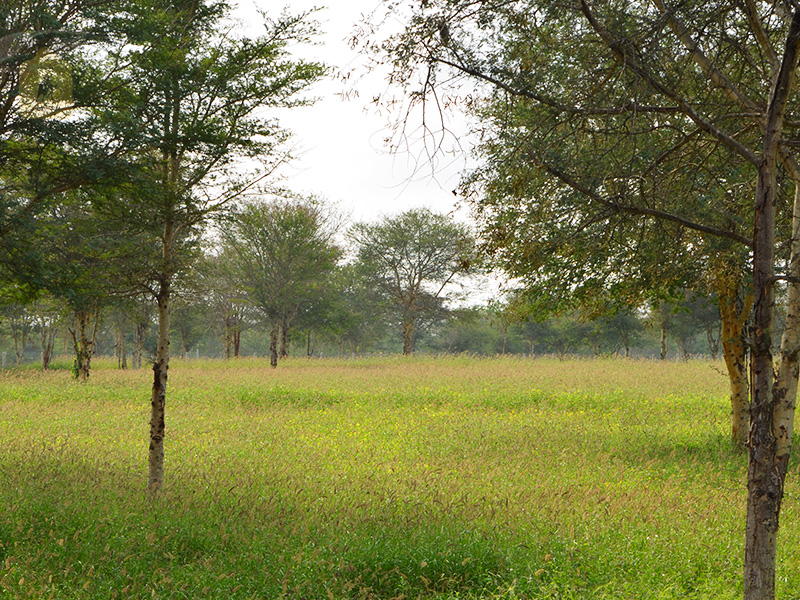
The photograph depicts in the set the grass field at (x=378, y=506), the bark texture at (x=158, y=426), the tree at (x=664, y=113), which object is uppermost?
the tree at (x=664, y=113)

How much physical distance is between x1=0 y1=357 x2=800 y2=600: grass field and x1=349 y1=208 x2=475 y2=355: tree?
29027 mm

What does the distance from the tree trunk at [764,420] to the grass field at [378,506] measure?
1603 millimetres

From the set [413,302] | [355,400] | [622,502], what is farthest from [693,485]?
[413,302]

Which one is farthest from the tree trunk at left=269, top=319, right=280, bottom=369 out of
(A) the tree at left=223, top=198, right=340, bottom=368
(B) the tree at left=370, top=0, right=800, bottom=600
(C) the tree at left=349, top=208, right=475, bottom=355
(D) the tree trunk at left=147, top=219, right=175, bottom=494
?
(B) the tree at left=370, top=0, right=800, bottom=600

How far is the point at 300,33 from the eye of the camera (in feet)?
33.1

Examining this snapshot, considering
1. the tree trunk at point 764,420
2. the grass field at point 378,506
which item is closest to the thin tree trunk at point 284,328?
the grass field at point 378,506

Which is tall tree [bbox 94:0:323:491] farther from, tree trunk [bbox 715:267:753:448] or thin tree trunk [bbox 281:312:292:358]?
thin tree trunk [bbox 281:312:292:358]

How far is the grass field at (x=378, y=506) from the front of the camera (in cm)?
534

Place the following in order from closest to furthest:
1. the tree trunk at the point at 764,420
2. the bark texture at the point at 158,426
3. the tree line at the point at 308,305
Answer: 1. the tree trunk at the point at 764,420
2. the bark texture at the point at 158,426
3. the tree line at the point at 308,305

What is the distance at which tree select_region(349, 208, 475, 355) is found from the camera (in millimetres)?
→ 45281

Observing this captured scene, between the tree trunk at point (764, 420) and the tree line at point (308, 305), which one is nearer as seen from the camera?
the tree trunk at point (764, 420)

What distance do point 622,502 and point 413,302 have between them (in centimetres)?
3797

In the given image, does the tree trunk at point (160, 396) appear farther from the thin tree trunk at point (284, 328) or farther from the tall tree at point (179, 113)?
the thin tree trunk at point (284, 328)

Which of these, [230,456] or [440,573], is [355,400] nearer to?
[230,456]
